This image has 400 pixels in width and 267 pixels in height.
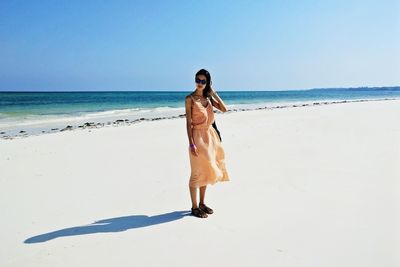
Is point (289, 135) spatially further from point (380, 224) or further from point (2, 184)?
point (2, 184)

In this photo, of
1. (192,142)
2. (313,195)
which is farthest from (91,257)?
(313,195)

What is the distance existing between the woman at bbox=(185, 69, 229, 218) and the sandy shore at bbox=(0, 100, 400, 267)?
1.47 feet

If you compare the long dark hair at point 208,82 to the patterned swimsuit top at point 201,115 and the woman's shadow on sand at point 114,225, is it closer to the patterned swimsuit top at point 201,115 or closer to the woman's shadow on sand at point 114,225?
the patterned swimsuit top at point 201,115

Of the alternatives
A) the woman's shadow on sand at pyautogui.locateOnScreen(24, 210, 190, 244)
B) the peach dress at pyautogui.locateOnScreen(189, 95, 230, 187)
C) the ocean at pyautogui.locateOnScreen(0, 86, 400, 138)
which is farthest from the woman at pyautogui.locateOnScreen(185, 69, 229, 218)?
the ocean at pyautogui.locateOnScreen(0, 86, 400, 138)

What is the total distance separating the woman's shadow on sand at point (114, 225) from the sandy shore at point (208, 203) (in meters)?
0.01

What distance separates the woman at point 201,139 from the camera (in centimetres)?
423

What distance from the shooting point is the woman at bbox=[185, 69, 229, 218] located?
13.9 ft

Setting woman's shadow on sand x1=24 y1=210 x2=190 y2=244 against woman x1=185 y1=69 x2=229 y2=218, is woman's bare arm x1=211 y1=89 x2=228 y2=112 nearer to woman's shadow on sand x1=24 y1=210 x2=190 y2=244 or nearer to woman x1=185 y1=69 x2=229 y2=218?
woman x1=185 y1=69 x2=229 y2=218

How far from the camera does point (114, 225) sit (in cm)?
406

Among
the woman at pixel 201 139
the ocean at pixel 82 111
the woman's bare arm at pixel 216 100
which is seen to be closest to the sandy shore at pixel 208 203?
the woman at pixel 201 139

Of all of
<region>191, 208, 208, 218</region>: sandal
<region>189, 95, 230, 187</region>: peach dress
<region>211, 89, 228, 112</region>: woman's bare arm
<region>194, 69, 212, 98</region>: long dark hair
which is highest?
<region>194, 69, 212, 98</region>: long dark hair

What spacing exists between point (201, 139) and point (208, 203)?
1.01 m

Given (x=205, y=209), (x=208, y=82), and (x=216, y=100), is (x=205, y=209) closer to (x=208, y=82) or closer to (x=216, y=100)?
(x=216, y=100)

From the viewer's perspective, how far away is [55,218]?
4305 millimetres
